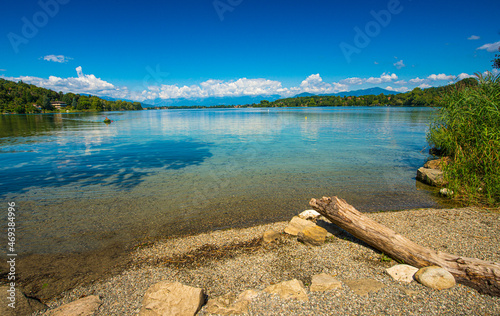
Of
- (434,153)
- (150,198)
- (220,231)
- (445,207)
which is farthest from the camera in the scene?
(434,153)

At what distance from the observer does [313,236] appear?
7.73 metres

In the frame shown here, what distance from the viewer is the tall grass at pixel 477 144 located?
10453 mm

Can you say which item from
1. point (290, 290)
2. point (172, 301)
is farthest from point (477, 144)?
point (172, 301)

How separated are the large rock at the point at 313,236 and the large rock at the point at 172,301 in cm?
398

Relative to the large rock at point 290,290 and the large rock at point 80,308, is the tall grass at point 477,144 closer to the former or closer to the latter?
the large rock at point 290,290

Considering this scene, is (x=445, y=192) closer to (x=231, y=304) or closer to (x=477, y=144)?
(x=477, y=144)

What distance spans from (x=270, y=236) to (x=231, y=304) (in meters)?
3.36

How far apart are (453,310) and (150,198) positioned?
1244 cm

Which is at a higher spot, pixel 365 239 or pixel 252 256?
pixel 365 239

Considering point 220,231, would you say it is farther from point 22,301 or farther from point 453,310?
point 453,310

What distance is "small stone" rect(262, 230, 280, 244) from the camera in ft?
26.5

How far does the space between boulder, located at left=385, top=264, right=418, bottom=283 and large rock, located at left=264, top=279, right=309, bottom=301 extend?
7.57 feet

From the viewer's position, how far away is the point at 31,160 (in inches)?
836

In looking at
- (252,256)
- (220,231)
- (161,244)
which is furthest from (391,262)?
(161,244)
